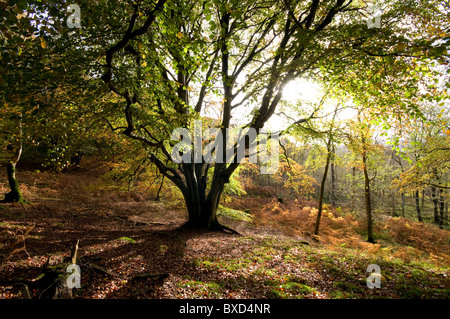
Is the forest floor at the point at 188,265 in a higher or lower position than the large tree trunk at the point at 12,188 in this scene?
lower

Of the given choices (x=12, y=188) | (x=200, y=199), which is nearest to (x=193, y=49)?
(x=200, y=199)

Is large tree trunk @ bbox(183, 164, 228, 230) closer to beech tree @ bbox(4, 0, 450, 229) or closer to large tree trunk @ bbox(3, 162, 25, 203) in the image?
beech tree @ bbox(4, 0, 450, 229)

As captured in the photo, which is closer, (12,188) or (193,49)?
(193,49)

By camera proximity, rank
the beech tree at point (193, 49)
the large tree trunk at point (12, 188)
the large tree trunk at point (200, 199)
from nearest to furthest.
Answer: the beech tree at point (193, 49)
the large tree trunk at point (200, 199)
the large tree trunk at point (12, 188)

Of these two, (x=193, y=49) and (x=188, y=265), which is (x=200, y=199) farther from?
(x=193, y=49)

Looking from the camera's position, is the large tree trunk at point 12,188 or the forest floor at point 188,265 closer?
the forest floor at point 188,265

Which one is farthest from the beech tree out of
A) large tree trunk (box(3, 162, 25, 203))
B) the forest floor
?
large tree trunk (box(3, 162, 25, 203))

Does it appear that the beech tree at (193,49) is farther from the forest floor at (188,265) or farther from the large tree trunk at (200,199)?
the forest floor at (188,265)

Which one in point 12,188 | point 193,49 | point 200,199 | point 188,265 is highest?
point 193,49

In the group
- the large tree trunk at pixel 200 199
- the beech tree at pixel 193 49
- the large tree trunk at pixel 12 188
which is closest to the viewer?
the beech tree at pixel 193 49

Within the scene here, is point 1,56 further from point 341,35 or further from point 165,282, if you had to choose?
point 341,35

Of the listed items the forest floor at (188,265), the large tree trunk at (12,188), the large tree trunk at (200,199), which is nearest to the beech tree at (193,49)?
the large tree trunk at (200,199)

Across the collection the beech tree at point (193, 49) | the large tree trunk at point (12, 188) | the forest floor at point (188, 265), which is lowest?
the forest floor at point (188, 265)
